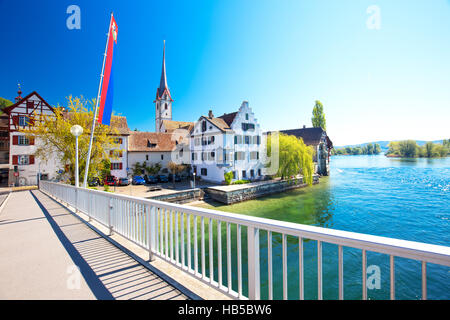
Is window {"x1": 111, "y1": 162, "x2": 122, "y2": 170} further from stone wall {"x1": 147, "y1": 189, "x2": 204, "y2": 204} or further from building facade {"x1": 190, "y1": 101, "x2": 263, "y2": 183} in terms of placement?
stone wall {"x1": 147, "y1": 189, "x2": 204, "y2": 204}

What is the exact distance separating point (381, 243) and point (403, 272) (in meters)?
10.5

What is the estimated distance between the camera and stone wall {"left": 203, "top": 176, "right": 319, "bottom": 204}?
21.0 meters

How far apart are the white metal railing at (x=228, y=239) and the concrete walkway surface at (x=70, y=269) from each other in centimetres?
36

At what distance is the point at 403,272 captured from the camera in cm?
874

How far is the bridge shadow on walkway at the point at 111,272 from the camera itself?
254cm

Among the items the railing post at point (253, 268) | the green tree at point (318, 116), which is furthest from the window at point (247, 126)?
the green tree at point (318, 116)

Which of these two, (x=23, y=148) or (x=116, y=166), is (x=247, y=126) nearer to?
(x=116, y=166)

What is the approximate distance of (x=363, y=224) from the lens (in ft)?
48.8

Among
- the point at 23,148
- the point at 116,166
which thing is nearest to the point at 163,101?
the point at 116,166

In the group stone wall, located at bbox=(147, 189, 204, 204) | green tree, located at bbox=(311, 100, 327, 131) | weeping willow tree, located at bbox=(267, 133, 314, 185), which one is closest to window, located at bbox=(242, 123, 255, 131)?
weeping willow tree, located at bbox=(267, 133, 314, 185)

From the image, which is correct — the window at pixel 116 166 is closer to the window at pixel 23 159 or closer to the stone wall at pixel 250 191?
the window at pixel 23 159

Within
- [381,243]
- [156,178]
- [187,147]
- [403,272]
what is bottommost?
[403,272]

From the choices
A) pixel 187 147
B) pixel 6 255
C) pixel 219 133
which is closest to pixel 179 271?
pixel 6 255
